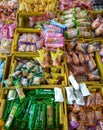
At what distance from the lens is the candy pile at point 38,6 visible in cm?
427

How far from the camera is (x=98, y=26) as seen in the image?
399cm

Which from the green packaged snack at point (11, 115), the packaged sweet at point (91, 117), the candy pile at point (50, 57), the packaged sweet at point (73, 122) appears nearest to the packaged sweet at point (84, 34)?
the candy pile at point (50, 57)

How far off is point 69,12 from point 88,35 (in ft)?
2.37

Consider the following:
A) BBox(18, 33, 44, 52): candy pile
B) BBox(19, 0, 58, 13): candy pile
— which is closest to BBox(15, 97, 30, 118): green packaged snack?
BBox(18, 33, 44, 52): candy pile

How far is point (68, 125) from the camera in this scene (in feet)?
8.72

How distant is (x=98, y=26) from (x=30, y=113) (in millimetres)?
2029

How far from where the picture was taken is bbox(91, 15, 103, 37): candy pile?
12.6 feet

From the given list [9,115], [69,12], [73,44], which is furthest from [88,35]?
[9,115]

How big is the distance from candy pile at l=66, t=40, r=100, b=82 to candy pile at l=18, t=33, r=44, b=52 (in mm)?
440

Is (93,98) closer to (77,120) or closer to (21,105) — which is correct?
(77,120)

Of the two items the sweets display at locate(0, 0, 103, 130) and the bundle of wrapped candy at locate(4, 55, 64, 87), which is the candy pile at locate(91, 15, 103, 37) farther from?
the bundle of wrapped candy at locate(4, 55, 64, 87)

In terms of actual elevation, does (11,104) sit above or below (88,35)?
below

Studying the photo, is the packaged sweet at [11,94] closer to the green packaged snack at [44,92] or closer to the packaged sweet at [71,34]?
the green packaged snack at [44,92]

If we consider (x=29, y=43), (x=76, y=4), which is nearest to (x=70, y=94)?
(x=29, y=43)
